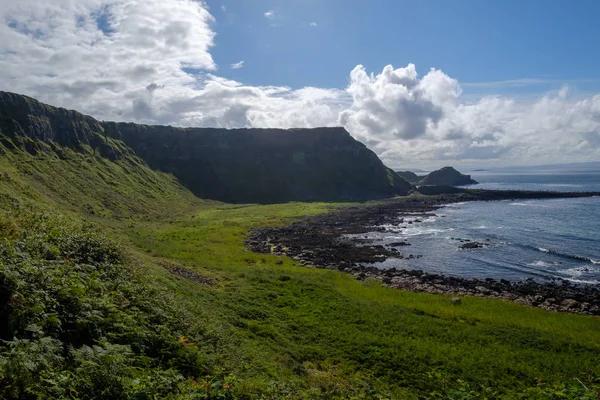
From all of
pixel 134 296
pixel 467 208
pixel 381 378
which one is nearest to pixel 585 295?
pixel 381 378

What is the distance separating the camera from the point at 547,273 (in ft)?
178

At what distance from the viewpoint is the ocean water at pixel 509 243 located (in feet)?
186

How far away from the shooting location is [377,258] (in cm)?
6712

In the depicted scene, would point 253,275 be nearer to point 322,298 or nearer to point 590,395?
point 322,298

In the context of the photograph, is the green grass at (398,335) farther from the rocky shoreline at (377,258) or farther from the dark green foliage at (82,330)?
the rocky shoreline at (377,258)

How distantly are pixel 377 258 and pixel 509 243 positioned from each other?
31884mm

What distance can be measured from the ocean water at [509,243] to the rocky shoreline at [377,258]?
3355mm

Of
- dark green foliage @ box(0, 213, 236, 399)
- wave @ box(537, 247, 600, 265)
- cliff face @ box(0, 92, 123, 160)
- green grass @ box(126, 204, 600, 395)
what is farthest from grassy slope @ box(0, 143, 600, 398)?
cliff face @ box(0, 92, 123, 160)

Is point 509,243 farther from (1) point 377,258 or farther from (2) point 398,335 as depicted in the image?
(2) point 398,335

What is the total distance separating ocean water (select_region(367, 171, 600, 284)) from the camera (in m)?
56.8

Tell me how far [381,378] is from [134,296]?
15430 mm

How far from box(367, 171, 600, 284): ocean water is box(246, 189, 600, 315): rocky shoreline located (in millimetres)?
3355

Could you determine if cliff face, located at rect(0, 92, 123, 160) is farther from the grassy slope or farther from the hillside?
the grassy slope

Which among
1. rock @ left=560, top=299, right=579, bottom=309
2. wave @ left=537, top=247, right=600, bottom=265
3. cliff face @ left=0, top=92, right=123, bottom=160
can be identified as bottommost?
rock @ left=560, top=299, right=579, bottom=309
